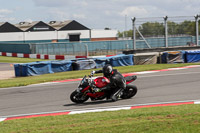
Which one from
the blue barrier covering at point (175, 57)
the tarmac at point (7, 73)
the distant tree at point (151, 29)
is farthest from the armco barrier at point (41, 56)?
the blue barrier covering at point (175, 57)

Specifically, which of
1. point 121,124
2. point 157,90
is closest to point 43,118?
point 121,124

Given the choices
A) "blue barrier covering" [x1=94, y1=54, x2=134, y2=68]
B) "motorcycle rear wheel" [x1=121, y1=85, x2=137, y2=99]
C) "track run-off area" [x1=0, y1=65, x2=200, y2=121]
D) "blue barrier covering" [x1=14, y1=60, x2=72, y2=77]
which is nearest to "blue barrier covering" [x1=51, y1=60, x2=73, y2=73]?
"blue barrier covering" [x1=14, y1=60, x2=72, y2=77]

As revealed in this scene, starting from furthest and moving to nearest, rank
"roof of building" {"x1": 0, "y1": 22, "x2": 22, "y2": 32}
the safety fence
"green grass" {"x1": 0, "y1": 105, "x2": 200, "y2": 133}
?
"roof of building" {"x1": 0, "y1": 22, "x2": 22, "y2": 32} < the safety fence < "green grass" {"x1": 0, "y1": 105, "x2": 200, "y2": 133}

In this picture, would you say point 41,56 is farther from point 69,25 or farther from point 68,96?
point 69,25

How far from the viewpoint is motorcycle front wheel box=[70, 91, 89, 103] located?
1154 centimetres

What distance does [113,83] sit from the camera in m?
11.5

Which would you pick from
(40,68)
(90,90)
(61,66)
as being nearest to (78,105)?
(90,90)

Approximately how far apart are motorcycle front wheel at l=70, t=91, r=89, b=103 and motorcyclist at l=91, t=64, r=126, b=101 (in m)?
0.65

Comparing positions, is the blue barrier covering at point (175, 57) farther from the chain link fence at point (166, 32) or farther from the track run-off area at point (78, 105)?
the track run-off area at point (78, 105)

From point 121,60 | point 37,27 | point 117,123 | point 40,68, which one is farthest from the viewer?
point 37,27

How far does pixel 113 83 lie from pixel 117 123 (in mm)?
4153

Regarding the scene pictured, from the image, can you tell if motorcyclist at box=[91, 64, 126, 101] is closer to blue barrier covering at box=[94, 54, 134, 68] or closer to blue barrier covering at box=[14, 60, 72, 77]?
blue barrier covering at box=[14, 60, 72, 77]

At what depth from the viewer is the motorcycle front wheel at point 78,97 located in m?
11.5

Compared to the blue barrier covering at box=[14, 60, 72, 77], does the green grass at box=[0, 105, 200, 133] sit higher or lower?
lower
